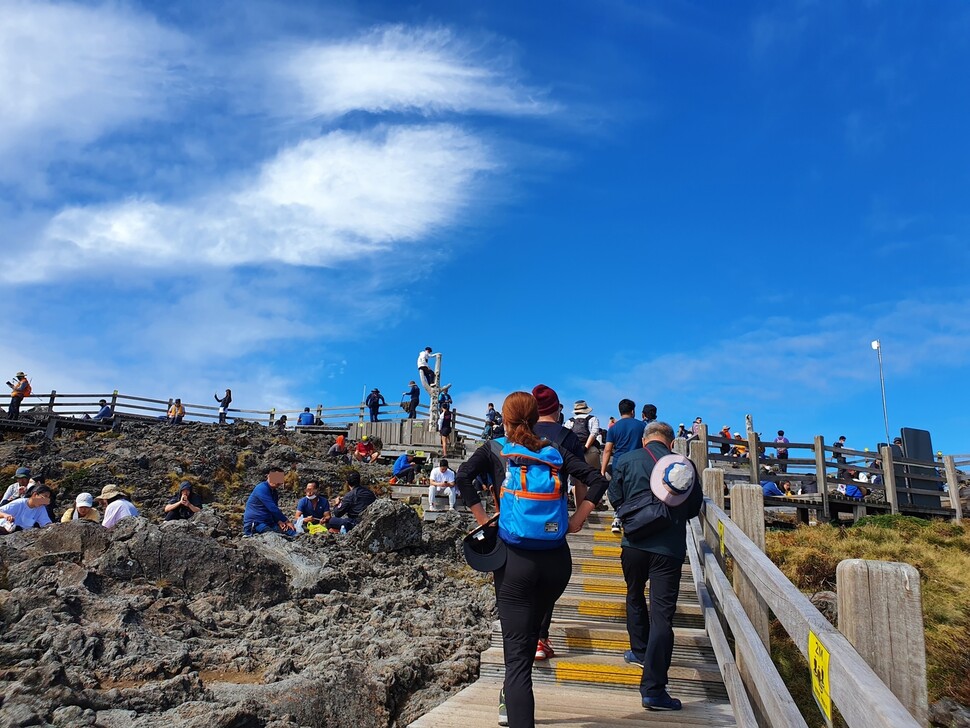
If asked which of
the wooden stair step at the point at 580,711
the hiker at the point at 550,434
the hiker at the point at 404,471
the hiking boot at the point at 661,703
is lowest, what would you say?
the wooden stair step at the point at 580,711

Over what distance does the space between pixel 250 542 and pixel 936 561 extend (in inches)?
395

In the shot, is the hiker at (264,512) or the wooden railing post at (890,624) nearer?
the wooden railing post at (890,624)

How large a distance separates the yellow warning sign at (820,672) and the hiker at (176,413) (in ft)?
102

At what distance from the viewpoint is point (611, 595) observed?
706 centimetres

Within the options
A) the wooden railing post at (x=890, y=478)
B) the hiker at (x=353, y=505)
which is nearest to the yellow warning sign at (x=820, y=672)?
the hiker at (x=353, y=505)

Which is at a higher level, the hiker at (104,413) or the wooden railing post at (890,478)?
the hiker at (104,413)

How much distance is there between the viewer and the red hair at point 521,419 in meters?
3.71

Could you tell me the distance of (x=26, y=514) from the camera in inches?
436

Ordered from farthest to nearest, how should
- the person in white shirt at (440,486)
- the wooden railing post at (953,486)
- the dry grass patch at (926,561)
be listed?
1. the wooden railing post at (953,486)
2. the person in white shirt at (440,486)
3. the dry grass patch at (926,561)

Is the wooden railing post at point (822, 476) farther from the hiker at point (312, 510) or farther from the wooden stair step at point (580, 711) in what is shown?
the wooden stair step at point (580, 711)

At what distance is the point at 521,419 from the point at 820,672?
6.25 ft

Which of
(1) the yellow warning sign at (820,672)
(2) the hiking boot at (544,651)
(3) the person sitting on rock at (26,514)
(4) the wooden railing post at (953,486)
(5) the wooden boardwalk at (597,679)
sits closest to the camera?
(1) the yellow warning sign at (820,672)

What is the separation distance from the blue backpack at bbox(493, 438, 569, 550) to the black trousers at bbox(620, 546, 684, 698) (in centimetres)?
129

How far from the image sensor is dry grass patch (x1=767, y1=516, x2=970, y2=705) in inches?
265
